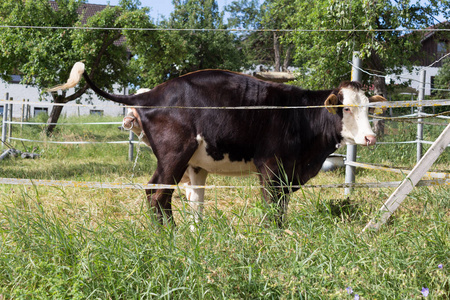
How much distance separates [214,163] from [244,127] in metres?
0.45

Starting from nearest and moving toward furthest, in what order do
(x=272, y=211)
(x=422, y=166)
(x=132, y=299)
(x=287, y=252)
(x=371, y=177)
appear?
(x=132, y=299), (x=287, y=252), (x=272, y=211), (x=422, y=166), (x=371, y=177)

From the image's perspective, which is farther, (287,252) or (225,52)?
(225,52)

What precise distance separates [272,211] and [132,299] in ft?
3.94

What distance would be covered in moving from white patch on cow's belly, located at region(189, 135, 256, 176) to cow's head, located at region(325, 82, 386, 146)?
93 cm

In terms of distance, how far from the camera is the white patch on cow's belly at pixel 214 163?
441 centimetres

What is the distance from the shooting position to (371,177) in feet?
24.7

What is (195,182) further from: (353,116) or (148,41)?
(148,41)

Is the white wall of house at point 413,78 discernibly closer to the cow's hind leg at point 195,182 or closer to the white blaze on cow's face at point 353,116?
the white blaze on cow's face at point 353,116

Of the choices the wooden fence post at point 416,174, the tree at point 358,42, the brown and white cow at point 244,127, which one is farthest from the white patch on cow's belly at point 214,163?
the tree at point 358,42

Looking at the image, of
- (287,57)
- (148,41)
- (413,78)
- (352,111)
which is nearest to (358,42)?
(352,111)

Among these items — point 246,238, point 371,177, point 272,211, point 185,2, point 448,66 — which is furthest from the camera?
point 185,2

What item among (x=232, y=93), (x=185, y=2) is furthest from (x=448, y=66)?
(x=232, y=93)

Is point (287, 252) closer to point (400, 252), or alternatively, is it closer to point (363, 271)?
point (363, 271)

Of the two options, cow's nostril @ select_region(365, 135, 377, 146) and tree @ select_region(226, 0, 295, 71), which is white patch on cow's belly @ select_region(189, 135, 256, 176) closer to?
cow's nostril @ select_region(365, 135, 377, 146)
